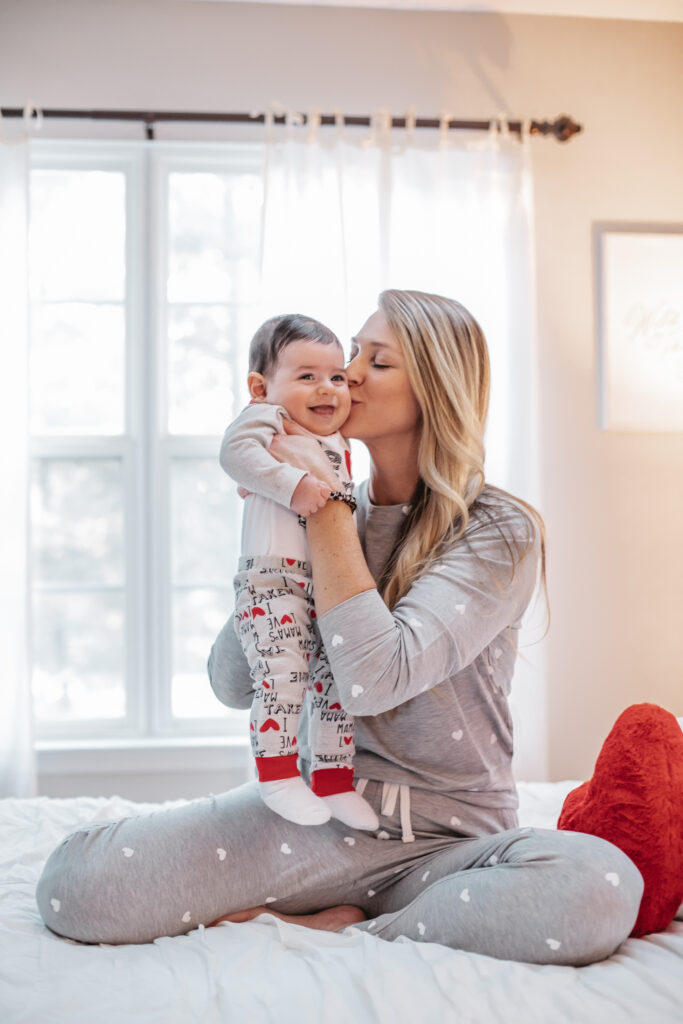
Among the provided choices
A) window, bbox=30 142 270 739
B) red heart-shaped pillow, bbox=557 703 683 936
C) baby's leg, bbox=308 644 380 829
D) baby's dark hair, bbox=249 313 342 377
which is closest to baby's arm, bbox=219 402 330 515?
baby's dark hair, bbox=249 313 342 377

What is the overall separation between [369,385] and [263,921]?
2.96ft

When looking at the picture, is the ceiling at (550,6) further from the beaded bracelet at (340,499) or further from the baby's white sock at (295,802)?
the baby's white sock at (295,802)

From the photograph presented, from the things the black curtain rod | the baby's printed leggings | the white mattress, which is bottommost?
the white mattress

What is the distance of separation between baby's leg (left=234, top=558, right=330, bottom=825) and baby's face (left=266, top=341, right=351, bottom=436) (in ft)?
0.92

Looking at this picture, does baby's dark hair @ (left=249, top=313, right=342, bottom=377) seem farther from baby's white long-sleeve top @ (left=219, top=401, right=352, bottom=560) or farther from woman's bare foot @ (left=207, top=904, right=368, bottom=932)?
woman's bare foot @ (left=207, top=904, right=368, bottom=932)

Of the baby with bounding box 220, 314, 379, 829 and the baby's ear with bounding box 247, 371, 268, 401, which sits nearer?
the baby with bounding box 220, 314, 379, 829

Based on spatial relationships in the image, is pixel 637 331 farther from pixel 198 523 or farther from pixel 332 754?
pixel 332 754

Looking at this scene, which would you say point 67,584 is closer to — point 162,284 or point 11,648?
point 11,648

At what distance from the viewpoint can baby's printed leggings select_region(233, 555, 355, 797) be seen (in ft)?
4.26

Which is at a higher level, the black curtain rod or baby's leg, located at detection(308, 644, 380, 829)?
the black curtain rod

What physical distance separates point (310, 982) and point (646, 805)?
0.55 meters

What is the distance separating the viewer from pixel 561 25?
2.95 m

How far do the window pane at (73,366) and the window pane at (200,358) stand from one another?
188 mm

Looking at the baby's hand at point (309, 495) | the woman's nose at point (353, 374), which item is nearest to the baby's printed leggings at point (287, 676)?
the baby's hand at point (309, 495)
